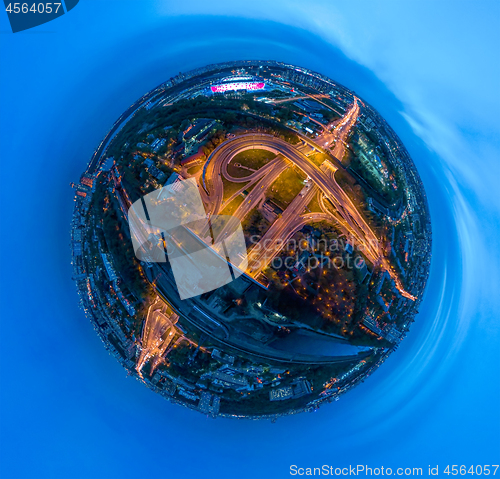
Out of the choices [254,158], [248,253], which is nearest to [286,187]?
[254,158]

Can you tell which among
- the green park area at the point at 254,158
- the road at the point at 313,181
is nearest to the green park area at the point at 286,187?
the road at the point at 313,181

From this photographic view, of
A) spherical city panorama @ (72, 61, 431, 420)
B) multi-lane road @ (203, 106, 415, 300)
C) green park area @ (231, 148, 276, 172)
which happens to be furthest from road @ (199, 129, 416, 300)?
green park area @ (231, 148, 276, 172)

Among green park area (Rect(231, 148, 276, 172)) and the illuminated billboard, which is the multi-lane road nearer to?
green park area (Rect(231, 148, 276, 172))

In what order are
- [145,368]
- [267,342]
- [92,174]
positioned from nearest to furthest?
[267,342] < [145,368] < [92,174]

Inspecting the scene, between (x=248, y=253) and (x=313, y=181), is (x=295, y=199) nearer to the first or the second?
(x=313, y=181)

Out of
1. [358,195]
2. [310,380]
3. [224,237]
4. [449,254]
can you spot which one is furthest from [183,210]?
[449,254]

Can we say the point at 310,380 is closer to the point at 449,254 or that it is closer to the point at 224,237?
the point at 224,237

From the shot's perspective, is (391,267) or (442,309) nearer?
(391,267)
